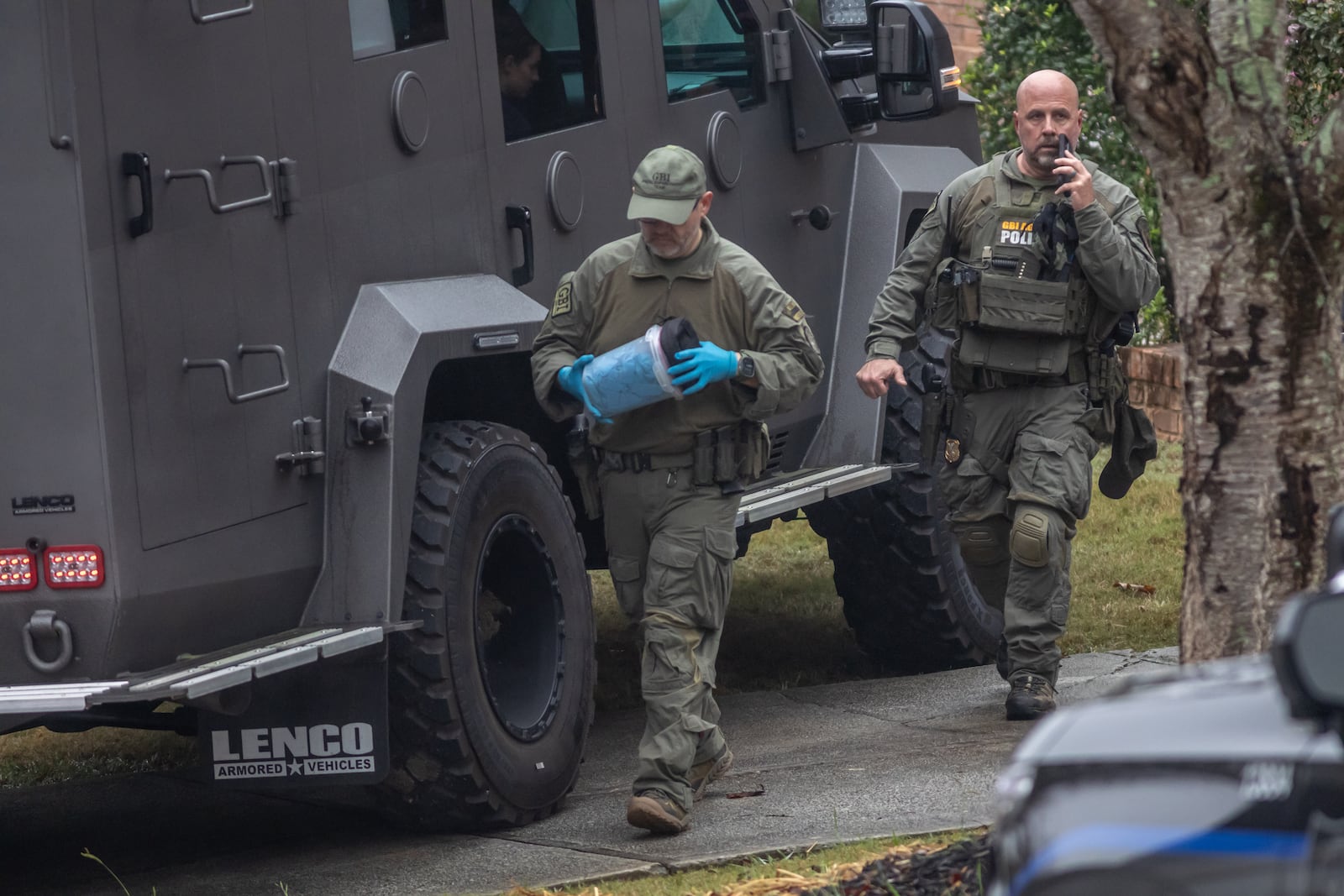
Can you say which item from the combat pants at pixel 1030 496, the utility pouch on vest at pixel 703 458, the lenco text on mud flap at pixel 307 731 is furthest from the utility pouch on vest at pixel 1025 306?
the lenco text on mud flap at pixel 307 731

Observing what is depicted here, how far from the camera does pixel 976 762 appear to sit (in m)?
5.27

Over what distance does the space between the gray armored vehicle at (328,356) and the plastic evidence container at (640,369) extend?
11.5 inches

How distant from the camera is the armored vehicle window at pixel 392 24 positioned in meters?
4.60

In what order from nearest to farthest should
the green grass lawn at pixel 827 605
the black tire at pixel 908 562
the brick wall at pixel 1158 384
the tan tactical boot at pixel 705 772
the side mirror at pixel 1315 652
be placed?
the side mirror at pixel 1315 652 < the tan tactical boot at pixel 705 772 < the black tire at pixel 908 562 < the green grass lawn at pixel 827 605 < the brick wall at pixel 1158 384

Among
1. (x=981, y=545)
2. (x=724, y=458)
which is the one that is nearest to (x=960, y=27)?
(x=981, y=545)

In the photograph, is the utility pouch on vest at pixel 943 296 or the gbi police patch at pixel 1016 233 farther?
the utility pouch on vest at pixel 943 296

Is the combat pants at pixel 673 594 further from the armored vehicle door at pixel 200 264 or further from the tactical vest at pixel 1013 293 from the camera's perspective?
the tactical vest at pixel 1013 293

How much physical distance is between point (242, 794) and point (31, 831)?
616 millimetres

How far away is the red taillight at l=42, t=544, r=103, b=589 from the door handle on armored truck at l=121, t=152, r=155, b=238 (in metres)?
0.63

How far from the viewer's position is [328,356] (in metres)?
4.44

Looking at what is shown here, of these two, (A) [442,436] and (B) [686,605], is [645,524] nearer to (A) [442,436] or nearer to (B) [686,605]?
(B) [686,605]

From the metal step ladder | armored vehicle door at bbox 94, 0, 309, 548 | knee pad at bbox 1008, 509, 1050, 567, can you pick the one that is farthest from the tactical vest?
armored vehicle door at bbox 94, 0, 309, 548

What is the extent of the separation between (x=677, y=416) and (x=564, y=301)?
41 cm

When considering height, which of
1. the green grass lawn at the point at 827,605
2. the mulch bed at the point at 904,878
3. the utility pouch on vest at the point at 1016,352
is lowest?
the green grass lawn at the point at 827,605
